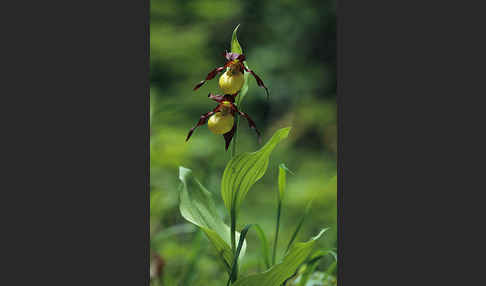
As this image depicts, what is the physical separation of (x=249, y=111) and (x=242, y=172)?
662 mm

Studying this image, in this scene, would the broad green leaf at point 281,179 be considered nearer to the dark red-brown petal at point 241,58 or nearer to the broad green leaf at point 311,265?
the broad green leaf at point 311,265

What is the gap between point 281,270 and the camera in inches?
70.8

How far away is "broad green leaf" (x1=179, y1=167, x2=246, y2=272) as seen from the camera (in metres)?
1.84

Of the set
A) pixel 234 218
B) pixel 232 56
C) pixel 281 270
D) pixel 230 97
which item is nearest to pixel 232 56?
pixel 232 56

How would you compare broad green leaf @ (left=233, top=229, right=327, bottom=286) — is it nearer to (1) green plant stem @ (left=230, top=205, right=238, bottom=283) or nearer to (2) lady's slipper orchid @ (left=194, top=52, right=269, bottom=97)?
(1) green plant stem @ (left=230, top=205, right=238, bottom=283)

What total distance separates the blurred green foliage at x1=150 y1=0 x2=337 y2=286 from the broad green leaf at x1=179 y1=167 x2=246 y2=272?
0.35 metres

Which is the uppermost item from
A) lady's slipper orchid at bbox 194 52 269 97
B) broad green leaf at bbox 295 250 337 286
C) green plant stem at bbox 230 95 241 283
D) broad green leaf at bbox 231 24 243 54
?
broad green leaf at bbox 231 24 243 54

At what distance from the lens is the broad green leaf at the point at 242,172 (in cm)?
178

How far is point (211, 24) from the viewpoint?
247 cm

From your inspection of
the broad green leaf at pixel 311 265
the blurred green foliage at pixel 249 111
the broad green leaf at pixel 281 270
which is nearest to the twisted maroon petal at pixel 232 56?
the blurred green foliage at pixel 249 111

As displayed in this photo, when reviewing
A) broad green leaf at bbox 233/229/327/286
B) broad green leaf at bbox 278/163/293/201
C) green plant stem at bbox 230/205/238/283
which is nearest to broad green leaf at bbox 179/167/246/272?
green plant stem at bbox 230/205/238/283

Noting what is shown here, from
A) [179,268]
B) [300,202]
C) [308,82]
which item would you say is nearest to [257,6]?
[308,82]

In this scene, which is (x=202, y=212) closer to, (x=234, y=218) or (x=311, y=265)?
(x=234, y=218)

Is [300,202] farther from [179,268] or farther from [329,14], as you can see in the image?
[329,14]
